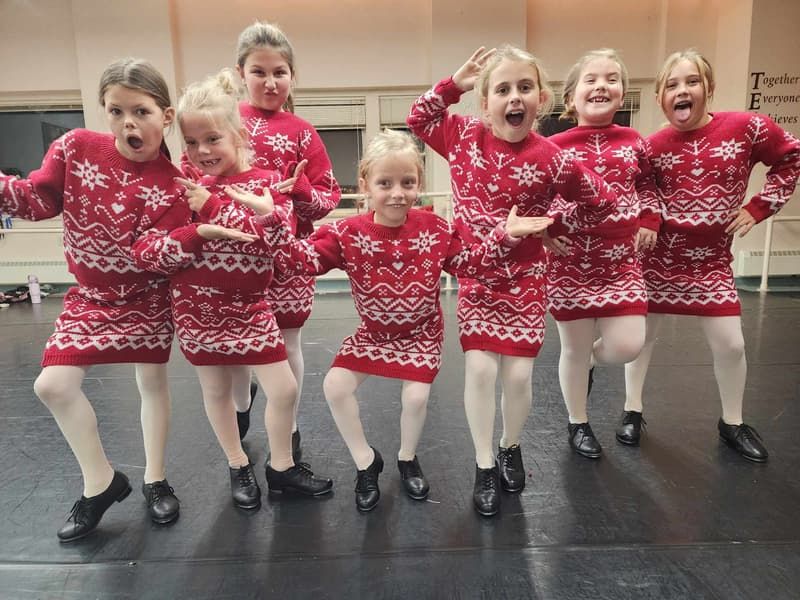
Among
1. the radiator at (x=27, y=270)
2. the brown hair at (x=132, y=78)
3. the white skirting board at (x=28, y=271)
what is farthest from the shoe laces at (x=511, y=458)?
the radiator at (x=27, y=270)

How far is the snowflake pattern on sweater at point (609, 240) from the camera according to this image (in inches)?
66.6

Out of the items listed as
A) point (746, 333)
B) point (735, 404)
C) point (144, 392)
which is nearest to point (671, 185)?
point (735, 404)

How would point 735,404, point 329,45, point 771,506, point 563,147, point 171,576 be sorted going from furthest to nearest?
point 329,45 → point 735,404 → point 563,147 → point 771,506 → point 171,576

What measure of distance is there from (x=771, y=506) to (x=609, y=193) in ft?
3.37

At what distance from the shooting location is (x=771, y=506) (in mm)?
1507

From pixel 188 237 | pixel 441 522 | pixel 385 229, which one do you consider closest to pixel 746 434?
pixel 441 522

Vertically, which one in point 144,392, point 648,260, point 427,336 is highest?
point 648,260

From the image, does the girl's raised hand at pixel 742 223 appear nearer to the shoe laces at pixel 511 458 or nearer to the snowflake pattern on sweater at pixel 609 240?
the snowflake pattern on sweater at pixel 609 240

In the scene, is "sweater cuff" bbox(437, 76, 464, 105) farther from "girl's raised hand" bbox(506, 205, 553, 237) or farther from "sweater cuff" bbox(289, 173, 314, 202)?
"sweater cuff" bbox(289, 173, 314, 202)

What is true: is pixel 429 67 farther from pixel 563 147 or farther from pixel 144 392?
pixel 144 392

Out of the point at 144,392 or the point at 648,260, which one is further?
the point at 648,260

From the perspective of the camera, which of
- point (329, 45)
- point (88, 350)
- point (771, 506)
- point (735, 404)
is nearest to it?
point (88, 350)

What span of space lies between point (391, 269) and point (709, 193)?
114cm

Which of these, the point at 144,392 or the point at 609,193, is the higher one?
the point at 609,193
